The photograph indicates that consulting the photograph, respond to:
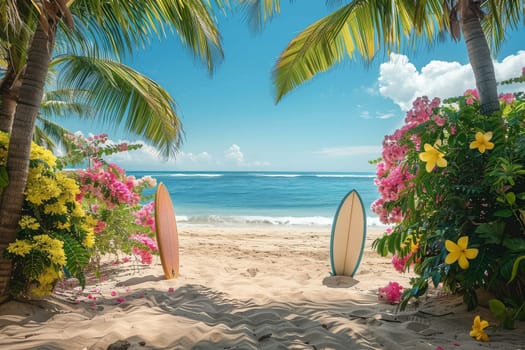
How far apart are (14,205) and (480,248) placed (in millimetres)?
3090

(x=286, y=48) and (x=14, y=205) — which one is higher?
(x=286, y=48)

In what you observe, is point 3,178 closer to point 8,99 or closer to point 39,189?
point 39,189

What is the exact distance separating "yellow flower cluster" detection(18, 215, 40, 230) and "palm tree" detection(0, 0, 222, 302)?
0.21 ft

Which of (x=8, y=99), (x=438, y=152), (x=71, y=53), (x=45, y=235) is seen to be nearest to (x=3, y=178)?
(x=45, y=235)

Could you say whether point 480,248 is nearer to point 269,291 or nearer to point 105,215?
point 269,291

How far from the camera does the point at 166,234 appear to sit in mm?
3996

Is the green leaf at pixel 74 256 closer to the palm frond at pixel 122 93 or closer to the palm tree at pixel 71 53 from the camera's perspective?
the palm tree at pixel 71 53

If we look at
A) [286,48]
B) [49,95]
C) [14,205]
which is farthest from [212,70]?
[49,95]

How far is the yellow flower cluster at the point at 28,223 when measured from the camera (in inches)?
96.8

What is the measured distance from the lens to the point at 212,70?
3.89 m

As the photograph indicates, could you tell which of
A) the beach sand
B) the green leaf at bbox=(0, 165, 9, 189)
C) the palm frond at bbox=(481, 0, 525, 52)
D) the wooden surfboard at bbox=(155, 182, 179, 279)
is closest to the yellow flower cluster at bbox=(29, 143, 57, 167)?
the green leaf at bbox=(0, 165, 9, 189)

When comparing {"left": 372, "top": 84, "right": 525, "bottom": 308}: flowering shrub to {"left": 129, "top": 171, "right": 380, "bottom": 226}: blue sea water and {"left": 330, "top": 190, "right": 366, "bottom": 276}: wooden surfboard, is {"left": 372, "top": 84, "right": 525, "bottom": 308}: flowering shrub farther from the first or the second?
{"left": 129, "top": 171, "right": 380, "bottom": 226}: blue sea water

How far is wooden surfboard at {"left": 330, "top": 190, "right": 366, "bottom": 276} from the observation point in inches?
165

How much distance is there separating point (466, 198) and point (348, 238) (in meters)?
2.24
